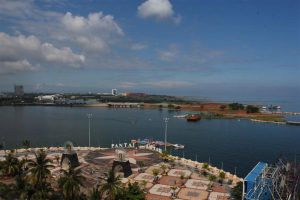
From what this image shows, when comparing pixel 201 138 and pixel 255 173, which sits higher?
pixel 255 173

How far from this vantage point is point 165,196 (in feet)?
149

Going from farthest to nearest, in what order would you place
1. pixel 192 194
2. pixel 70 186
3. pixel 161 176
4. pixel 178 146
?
pixel 178 146 < pixel 161 176 < pixel 192 194 < pixel 70 186

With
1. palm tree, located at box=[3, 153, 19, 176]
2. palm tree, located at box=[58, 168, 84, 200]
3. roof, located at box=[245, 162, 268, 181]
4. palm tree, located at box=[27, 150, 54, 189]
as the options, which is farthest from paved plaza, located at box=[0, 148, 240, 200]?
palm tree, located at box=[58, 168, 84, 200]

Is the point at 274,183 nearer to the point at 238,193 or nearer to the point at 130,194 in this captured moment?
the point at 238,193

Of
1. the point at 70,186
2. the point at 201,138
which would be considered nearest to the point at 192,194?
the point at 70,186

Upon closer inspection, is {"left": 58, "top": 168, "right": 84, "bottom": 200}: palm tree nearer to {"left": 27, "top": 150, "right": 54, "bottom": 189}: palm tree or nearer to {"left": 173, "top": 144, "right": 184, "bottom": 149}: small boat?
{"left": 27, "top": 150, "right": 54, "bottom": 189}: palm tree

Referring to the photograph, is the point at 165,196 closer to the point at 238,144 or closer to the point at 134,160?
the point at 134,160

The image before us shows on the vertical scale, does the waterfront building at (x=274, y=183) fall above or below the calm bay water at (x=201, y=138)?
above

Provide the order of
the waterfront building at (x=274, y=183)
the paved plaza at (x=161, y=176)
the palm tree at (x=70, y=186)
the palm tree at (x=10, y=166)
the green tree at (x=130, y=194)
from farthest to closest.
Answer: the palm tree at (x=10, y=166) → the paved plaza at (x=161, y=176) → the green tree at (x=130, y=194) → the palm tree at (x=70, y=186) → the waterfront building at (x=274, y=183)

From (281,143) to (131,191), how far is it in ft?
252

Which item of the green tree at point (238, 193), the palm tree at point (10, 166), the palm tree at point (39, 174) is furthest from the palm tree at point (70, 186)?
the green tree at point (238, 193)

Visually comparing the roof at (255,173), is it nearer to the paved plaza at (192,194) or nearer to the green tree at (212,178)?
the paved plaza at (192,194)

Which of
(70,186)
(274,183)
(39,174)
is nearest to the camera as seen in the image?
(70,186)

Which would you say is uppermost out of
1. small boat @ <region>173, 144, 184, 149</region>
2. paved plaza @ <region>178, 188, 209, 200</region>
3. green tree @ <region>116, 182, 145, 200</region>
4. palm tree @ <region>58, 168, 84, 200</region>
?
palm tree @ <region>58, 168, 84, 200</region>
